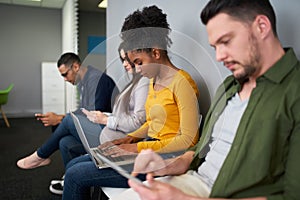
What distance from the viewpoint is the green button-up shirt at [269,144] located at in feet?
1.97

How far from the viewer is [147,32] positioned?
1.04 metres

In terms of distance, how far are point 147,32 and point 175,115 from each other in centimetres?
32

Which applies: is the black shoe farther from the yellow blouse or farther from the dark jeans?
the yellow blouse

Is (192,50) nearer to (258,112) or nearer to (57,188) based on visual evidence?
(258,112)

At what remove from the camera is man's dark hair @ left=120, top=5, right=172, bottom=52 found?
3.26 feet

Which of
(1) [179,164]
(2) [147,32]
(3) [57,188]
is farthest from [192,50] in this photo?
(3) [57,188]

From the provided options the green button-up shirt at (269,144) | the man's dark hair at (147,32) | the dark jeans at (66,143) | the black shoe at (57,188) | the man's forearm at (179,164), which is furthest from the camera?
the black shoe at (57,188)

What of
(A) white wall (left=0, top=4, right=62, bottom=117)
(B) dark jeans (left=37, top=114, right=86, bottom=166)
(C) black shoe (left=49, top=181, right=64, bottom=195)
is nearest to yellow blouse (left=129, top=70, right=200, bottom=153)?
(B) dark jeans (left=37, top=114, right=86, bottom=166)

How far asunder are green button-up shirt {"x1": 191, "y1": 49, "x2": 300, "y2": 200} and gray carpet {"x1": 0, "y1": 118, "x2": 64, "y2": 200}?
1.69 m

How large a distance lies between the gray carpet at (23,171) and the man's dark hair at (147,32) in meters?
1.45

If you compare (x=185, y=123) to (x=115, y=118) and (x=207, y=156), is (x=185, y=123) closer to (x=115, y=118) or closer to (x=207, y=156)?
(x=207, y=156)

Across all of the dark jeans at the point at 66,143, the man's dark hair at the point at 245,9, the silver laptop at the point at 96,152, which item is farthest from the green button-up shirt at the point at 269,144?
the dark jeans at the point at 66,143

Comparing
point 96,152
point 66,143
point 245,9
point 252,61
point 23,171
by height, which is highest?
point 245,9

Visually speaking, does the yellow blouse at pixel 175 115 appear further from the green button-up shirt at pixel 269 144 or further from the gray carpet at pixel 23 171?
the gray carpet at pixel 23 171
